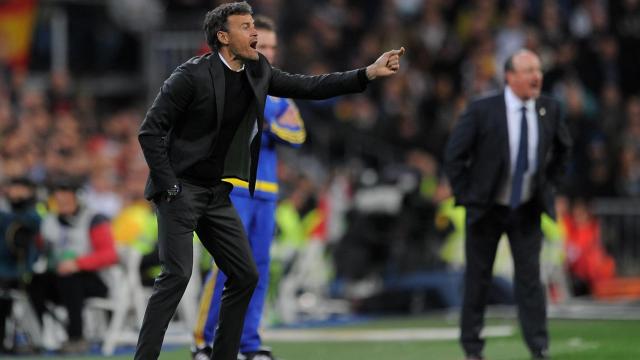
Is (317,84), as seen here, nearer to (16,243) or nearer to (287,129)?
(287,129)

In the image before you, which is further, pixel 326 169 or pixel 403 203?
pixel 326 169

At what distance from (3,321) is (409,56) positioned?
11.7 meters

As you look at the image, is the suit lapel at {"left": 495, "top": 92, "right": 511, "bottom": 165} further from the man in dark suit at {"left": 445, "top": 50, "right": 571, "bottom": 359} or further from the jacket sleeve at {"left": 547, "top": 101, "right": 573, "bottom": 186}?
the jacket sleeve at {"left": 547, "top": 101, "right": 573, "bottom": 186}

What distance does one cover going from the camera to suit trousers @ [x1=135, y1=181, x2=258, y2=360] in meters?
9.17

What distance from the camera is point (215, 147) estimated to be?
9453mm

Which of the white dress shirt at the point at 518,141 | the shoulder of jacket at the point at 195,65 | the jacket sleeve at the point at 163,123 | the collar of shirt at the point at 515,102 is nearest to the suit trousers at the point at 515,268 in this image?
the white dress shirt at the point at 518,141

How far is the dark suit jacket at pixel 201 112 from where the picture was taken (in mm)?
9195

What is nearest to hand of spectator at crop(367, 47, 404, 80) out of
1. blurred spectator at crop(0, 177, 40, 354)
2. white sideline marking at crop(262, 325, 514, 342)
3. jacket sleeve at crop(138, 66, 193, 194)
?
jacket sleeve at crop(138, 66, 193, 194)

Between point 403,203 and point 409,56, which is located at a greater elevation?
point 409,56

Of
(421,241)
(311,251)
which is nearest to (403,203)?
(421,241)

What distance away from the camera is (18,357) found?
14.3 metres

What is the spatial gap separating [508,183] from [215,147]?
3280mm

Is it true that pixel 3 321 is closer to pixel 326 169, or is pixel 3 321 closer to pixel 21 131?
pixel 21 131

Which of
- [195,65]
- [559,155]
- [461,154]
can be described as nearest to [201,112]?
[195,65]
